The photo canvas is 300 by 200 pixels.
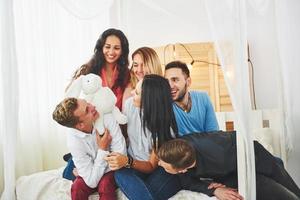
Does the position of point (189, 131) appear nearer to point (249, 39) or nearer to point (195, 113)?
point (195, 113)

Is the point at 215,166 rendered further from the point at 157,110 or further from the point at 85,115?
the point at 85,115

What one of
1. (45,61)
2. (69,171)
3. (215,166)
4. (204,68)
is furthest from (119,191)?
(45,61)

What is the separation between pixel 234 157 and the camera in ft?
4.70

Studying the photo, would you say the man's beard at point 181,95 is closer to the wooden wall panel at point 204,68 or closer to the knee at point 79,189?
the wooden wall panel at point 204,68

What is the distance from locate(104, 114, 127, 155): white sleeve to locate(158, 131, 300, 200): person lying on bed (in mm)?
176

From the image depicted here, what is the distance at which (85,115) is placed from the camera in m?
1.50

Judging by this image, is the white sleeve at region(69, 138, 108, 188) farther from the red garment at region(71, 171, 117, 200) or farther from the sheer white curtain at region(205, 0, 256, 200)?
the sheer white curtain at region(205, 0, 256, 200)

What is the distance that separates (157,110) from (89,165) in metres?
0.38

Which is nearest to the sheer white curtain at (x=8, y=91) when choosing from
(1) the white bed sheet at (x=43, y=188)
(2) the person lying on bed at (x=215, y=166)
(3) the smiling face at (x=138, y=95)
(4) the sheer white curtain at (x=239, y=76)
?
(1) the white bed sheet at (x=43, y=188)

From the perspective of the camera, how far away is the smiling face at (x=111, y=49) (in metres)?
1.70

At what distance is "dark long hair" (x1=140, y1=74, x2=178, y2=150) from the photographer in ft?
Result: 4.98

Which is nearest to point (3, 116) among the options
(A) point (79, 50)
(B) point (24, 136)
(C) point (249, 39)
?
→ (B) point (24, 136)

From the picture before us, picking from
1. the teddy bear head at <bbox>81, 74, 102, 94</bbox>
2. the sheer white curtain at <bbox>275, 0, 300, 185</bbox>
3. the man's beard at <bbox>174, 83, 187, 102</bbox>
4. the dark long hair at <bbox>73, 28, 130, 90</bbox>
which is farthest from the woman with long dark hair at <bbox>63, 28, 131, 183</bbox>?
the sheer white curtain at <bbox>275, 0, 300, 185</bbox>

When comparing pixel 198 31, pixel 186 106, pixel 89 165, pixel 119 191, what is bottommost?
pixel 119 191
